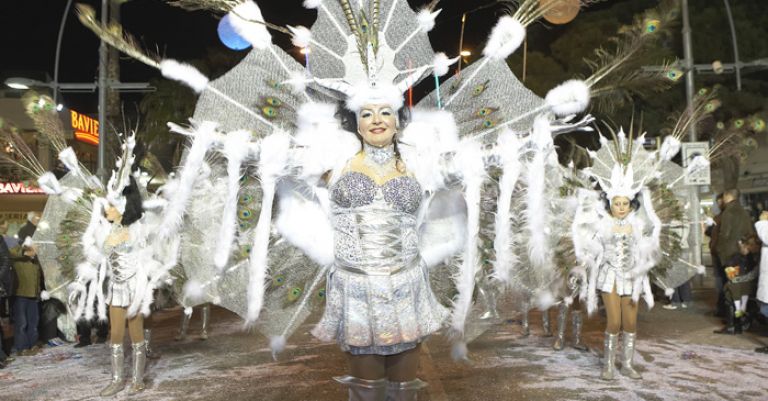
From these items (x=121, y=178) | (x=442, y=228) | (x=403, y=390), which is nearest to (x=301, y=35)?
(x=442, y=228)

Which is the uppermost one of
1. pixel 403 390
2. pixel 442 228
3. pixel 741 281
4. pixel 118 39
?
pixel 118 39

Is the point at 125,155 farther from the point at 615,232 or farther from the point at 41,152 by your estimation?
the point at 41,152

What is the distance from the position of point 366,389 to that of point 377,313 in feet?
1.42

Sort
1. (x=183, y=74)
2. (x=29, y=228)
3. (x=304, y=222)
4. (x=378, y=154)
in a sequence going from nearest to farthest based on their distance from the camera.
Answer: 1. (x=378, y=154)
2. (x=183, y=74)
3. (x=304, y=222)
4. (x=29, y=228)

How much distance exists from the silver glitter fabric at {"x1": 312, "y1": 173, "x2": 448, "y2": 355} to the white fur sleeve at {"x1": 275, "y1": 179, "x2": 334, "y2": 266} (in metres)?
0.52

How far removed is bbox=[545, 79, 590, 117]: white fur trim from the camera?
4.07m

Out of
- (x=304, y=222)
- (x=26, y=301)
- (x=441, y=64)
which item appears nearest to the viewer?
(x=441, y=64)

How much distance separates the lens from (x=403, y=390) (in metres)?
3.83

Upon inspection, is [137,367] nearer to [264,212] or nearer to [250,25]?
[264,212]

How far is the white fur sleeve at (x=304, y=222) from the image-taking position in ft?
14.5

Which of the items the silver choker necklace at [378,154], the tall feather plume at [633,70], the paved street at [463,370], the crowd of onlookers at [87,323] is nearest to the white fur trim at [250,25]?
the silver choker necklace at [378,154]

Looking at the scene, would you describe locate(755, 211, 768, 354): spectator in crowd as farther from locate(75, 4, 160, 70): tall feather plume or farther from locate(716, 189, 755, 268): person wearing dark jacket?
locate(75, 4, 160, 70): tall feather plume

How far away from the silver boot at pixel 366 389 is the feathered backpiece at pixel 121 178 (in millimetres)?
3753

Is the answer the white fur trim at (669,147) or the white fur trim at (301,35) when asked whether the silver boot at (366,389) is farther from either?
the white fur trim at (669,147)
